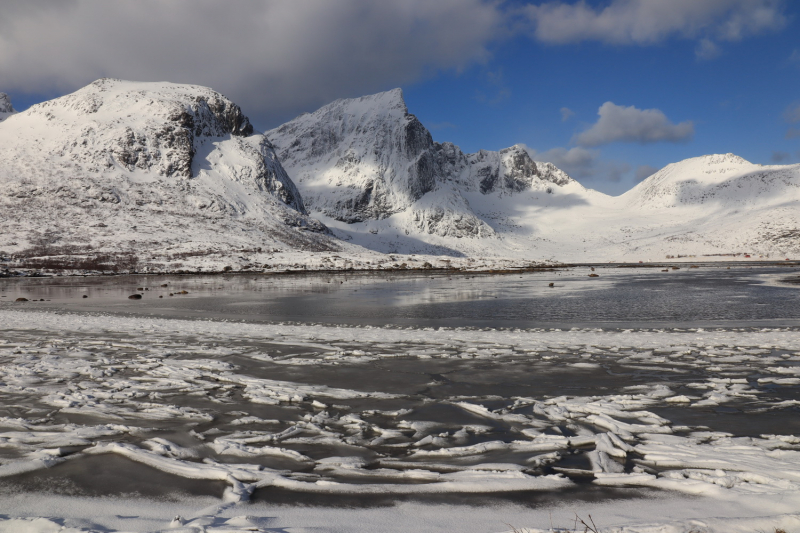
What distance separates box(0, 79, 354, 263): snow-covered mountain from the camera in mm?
94000

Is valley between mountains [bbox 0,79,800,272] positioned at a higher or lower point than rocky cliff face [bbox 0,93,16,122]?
lower

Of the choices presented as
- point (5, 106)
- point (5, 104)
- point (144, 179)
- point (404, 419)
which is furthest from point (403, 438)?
point (5, 104)

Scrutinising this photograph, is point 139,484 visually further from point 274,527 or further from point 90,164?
point 90,164

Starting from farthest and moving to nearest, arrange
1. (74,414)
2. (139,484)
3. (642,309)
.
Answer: (642,309) → (74,414) → (139,484)

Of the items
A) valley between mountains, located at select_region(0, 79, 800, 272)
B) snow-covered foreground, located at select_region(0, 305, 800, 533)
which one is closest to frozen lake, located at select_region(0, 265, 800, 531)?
snow-covered foreground, located at select_region(0, 305, 800, 533)

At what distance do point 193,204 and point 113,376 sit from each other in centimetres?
11790

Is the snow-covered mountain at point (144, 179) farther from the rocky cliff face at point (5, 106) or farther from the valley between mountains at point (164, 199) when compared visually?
the rocky cliff face at point (5, 106)

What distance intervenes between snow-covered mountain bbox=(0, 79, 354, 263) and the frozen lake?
265 feet

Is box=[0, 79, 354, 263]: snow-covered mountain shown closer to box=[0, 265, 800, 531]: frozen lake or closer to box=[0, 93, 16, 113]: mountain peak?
box=[0, 93, 16, 113]: mountain peak

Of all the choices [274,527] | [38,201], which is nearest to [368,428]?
[274,527]

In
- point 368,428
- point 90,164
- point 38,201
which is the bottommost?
point 368,428

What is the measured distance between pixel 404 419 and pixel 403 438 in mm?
840

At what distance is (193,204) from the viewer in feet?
389

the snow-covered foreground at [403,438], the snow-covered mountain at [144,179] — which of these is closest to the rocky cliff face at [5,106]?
the snow-covered mountain at [144,179]
